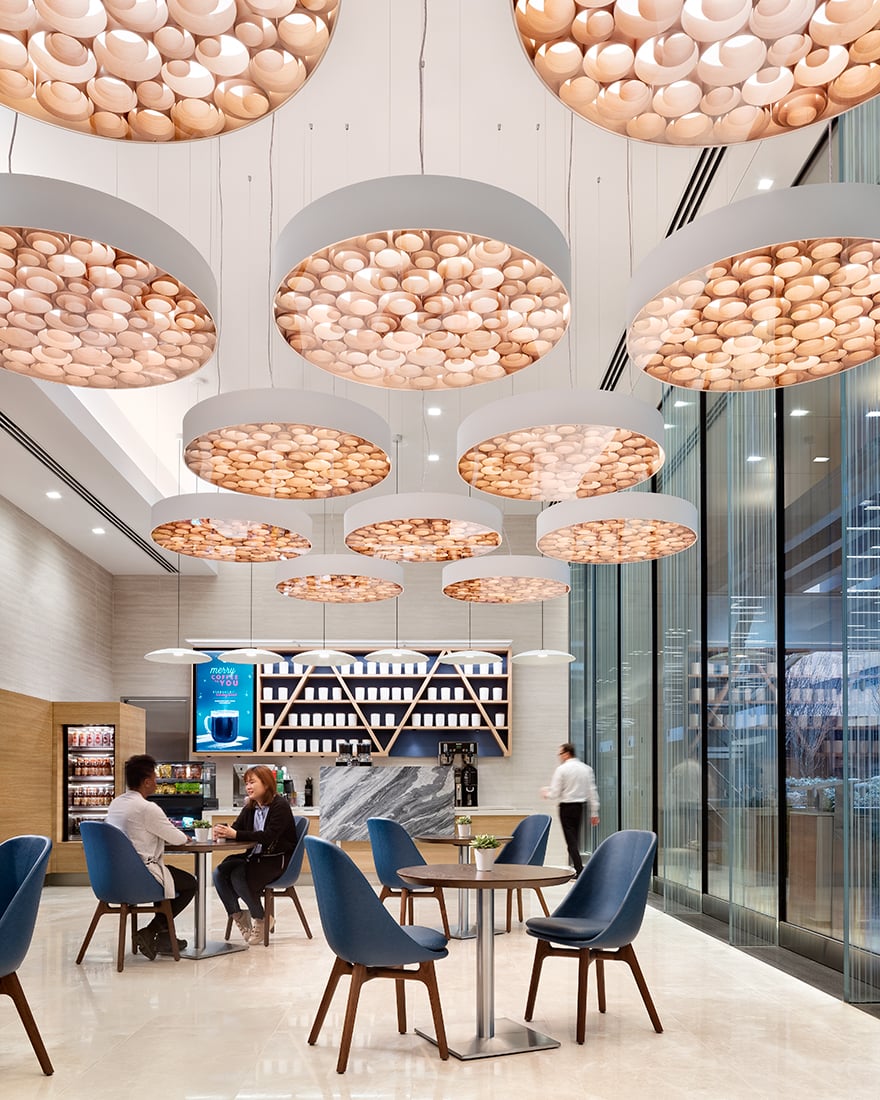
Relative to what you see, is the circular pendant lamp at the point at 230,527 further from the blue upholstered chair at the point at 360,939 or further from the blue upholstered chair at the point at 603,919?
the blue upholstered chair at the point at 603,919

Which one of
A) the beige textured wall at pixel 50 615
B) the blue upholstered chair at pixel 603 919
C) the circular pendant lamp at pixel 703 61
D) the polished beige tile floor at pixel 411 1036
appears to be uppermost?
the circular pendant lamp at pixel 703 61

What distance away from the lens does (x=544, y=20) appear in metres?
2.72

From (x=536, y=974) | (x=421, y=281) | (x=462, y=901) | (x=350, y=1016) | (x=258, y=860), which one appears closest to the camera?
(x=421, y=281)

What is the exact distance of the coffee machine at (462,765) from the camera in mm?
13766

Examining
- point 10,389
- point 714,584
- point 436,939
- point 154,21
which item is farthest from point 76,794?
point 154,21

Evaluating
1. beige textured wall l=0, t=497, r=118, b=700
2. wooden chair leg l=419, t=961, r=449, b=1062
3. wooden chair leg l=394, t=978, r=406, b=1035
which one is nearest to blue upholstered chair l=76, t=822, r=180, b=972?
wooden chair leg l=394, t=978, r=406, b=1035

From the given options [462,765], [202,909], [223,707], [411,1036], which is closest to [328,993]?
[411,1036]

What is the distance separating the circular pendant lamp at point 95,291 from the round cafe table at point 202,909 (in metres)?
3.59

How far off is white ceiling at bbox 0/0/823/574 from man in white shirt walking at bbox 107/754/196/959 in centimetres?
280

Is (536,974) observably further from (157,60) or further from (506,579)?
(157,60)

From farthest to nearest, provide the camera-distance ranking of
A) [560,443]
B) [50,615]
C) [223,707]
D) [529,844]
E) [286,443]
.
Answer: [223,707], [50,615], [529,844], [286,443], [560,443]

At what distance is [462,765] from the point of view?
13945mm

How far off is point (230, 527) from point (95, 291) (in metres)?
3.30

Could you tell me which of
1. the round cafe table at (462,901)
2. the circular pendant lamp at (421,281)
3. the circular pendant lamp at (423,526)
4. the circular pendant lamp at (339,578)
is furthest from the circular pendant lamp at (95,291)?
the round cafe table at (462,901)
